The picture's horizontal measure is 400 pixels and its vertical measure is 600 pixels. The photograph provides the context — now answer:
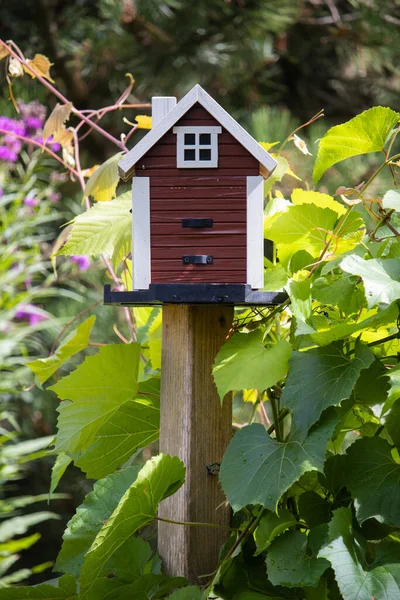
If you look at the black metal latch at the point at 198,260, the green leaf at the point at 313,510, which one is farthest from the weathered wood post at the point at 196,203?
the green leaf at the point at 313,510

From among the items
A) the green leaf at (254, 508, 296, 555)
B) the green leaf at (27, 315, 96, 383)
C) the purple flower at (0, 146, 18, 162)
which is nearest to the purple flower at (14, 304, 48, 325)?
the purple flower at (0, 146, 18, 162)

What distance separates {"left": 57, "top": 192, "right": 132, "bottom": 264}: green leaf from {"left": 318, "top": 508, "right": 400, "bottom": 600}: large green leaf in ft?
1.03

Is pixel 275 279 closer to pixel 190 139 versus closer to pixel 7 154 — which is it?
pixel 190 139

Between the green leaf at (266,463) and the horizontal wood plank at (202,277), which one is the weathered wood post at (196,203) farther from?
the green leaf at (266,463)

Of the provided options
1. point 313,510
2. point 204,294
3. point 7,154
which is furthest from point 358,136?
point 7,154

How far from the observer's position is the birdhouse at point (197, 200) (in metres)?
0.61

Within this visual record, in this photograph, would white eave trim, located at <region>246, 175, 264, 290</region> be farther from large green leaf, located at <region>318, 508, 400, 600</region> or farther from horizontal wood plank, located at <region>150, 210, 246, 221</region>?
large green leaf, located at <region>318, 508, 400, 600</region>

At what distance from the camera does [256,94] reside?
115 inches

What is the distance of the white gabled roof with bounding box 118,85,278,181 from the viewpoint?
1.99 ft

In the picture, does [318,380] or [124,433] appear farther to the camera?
[124,433]

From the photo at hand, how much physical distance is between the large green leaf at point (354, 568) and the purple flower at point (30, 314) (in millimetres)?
1610

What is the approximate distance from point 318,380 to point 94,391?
0.21m

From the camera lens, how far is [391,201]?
1.82 ft

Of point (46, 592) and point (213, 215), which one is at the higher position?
point (213, 215)
